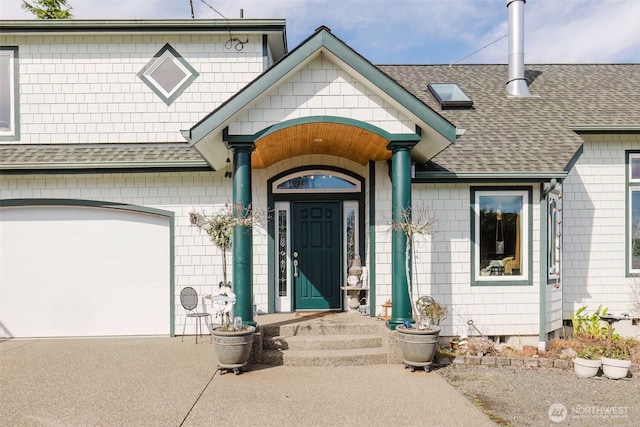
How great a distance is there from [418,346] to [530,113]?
595 cm

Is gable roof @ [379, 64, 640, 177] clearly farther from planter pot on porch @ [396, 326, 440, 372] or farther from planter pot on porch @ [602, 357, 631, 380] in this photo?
planter pot on porch @ [602, 357, 631, 380]

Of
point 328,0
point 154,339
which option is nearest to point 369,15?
point 328,0

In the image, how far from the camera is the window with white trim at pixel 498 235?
7.29 metres

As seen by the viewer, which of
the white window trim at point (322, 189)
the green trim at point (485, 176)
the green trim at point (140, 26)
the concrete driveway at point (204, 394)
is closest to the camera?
the concrete driveway at point (204, 394)

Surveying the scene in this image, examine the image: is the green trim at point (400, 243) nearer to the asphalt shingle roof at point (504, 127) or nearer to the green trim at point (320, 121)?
the green trim at point (320, 121)

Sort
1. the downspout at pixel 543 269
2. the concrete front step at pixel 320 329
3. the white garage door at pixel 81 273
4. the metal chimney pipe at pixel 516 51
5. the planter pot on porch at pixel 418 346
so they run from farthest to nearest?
the metal chimney pipe at pixel 516 51 → the white garage door at pixel 81 273 → the downspout at pixel 543 269 → the concrete front step at pixel 320 329 → the planter pot on porch at pixel 418 346

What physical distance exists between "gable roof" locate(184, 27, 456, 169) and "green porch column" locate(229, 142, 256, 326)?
462mm

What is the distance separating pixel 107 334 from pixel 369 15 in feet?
28.9

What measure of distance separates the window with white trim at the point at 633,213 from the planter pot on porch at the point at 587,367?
329 centimetres

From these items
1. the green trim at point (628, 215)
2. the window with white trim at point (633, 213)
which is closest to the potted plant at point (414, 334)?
the green trim at point (628, 215)

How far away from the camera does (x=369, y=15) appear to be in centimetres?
973

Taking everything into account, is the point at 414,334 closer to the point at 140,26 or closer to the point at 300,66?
the point at 300,66

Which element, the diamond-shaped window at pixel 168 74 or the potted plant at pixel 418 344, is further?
the diamond-shaped window at pixel 168 74

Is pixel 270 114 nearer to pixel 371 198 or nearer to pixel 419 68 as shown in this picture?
pixel 371 198
